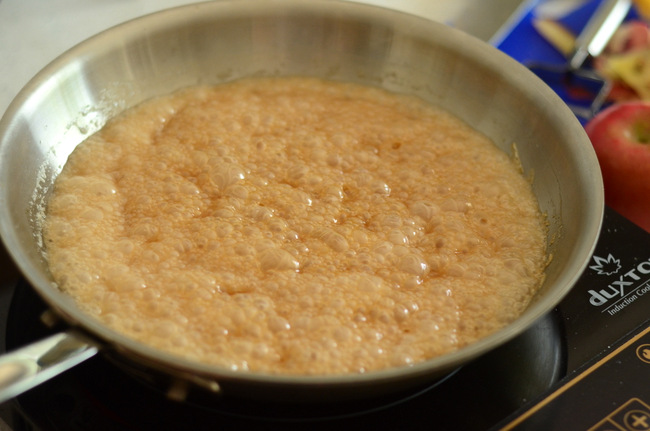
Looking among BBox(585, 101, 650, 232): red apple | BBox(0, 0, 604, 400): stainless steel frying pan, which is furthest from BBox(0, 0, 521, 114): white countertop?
BBox(585, 101, 650, 232): red apple

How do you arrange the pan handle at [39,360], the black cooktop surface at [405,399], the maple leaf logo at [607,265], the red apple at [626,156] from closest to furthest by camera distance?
the pan handle at [39,360] → the black cooktop surface at [405,399] → the maple leaf logo at [607,265] → the red apple at [626,156]

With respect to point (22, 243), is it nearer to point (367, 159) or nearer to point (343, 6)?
point (367, 159)

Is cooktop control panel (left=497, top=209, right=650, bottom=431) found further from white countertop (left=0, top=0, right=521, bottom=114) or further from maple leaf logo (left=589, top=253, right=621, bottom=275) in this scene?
white countertop (left=0, top=0, right=521, bottom=114)

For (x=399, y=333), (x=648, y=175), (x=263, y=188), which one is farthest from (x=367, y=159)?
(x=648, y=175)

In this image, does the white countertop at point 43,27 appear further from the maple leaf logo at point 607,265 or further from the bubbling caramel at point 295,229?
the maple leaf logo at point 607,265

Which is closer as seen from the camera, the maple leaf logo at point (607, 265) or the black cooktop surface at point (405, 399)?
the black cooktop surface at point (405, 399)

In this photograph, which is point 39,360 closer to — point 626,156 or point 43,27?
point 43,27

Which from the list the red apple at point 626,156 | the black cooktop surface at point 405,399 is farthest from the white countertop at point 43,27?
the red apple at point 626,156
